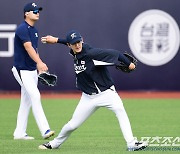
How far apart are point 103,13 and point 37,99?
24.9ft

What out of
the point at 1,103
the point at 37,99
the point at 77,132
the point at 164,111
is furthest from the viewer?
the point at 1,103

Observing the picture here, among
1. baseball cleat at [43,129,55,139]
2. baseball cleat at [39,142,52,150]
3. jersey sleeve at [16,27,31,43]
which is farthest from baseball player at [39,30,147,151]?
jersey sleeve at [16,27,31,43]

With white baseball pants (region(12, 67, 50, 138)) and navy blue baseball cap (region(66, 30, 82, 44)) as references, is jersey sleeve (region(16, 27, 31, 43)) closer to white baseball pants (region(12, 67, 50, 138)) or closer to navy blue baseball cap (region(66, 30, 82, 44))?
white baseball pants (region(12, 67, 50, 138))

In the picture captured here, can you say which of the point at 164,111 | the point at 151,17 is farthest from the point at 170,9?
the point at 164,111

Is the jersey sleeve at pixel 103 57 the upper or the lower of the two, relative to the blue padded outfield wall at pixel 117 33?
upper

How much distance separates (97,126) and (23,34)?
2607mm

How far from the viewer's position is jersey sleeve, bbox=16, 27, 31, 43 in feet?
34.2

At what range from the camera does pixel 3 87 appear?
17750 millimetres

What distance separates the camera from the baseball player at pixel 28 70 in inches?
409

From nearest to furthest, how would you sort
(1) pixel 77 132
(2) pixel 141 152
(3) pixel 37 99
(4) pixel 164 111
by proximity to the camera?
(2) pixel 141 152
(3) pixel 37 99
(1) pixel 77 132
(4) pixel 164 111

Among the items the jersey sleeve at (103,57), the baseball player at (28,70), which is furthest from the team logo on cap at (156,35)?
the jersey sleeve at (103,57)

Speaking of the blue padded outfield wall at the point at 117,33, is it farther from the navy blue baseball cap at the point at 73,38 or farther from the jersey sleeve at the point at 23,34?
the navy blue baseball cap at the point at 73,38

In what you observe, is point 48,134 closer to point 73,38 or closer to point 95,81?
point 95,81

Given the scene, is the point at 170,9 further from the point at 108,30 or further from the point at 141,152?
the point at 141,152
